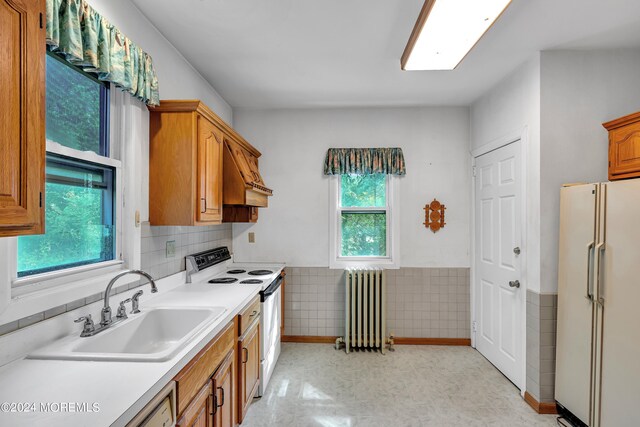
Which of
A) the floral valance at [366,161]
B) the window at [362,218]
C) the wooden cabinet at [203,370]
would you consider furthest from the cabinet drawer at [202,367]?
the floral valance at [366,161]

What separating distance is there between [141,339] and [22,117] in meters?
1.30

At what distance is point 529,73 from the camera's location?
2473 mm

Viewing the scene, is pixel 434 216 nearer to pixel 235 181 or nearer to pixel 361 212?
pixel 361 212

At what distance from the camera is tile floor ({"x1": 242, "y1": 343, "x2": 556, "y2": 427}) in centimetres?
225

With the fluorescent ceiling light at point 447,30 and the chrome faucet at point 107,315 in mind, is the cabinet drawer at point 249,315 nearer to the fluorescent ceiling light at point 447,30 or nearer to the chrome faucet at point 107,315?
the chrome faucet at point 107,315

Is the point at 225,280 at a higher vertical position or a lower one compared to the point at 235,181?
lower

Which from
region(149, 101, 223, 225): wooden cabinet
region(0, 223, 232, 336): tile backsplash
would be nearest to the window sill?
region(0, 223, 232, 336): tile backsplash

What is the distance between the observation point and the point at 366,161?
354 centimetres

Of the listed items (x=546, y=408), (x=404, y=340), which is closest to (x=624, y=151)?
(x=546, y=408)

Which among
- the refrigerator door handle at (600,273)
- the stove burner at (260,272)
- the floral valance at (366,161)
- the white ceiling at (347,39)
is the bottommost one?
the stove burner at (260,272)

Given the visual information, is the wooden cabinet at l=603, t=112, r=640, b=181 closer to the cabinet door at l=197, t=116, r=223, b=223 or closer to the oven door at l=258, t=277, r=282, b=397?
the oven door at l=258, t=277, r=282, b=397

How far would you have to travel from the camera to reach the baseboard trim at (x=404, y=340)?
11.5 feet

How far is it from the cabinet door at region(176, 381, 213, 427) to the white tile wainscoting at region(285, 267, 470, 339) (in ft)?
6.81

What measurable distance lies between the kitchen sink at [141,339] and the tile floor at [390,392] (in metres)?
0.93
